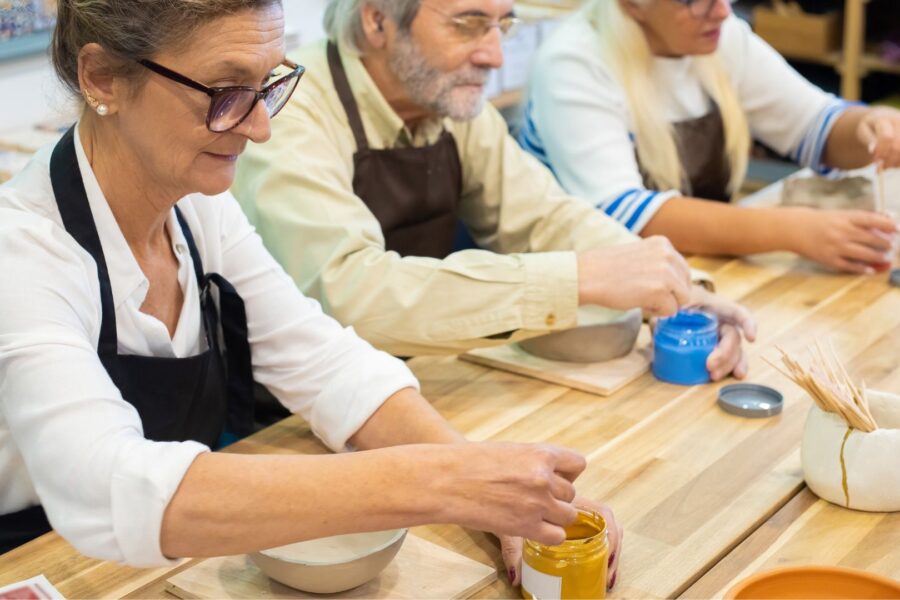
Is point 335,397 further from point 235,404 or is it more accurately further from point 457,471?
point 457,471

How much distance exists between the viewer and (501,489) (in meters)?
1.28

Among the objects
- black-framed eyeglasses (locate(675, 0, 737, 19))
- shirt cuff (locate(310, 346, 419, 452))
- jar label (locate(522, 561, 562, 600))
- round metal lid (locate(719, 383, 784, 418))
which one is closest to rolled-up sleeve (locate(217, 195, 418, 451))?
shirt cuff (locate(310, 346, 419, 452))

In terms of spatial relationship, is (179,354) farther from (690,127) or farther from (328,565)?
(690,127)

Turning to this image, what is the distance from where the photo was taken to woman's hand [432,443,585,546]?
127 cm

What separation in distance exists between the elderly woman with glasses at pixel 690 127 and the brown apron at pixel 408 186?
0.39 meters

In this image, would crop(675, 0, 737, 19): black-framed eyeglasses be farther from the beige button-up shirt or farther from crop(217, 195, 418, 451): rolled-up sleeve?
crop(217, 195, 418, 451): rolled-up sleeve

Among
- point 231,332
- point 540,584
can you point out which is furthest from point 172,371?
A: point 540,584

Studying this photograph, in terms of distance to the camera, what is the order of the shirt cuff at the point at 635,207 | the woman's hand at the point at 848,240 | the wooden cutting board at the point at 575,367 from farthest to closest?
the shirt cuff at the point at 635,207 < the woman's hand at the point at 848,240 < the wooden cutting board at the point at 575,367

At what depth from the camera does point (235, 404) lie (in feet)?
6.22

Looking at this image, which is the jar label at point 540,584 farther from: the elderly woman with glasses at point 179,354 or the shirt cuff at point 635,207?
the shirt cuff at point 635,207

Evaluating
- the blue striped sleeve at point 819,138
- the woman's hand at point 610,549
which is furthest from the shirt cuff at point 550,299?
the blue striped sleeve at point 819,138

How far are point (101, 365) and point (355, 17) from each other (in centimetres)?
112

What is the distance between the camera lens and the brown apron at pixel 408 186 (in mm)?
2258

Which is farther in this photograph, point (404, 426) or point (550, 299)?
point (550, 299)
